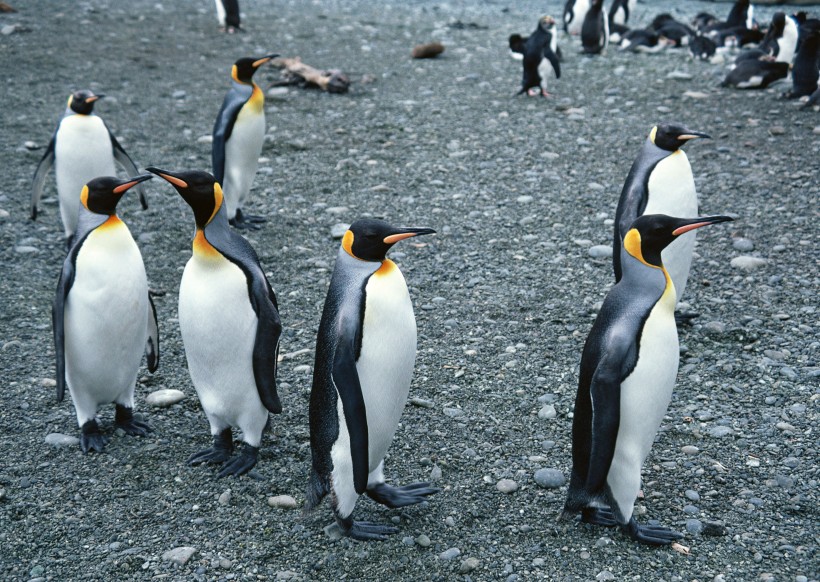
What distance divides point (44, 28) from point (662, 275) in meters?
10.2

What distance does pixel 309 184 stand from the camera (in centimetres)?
685

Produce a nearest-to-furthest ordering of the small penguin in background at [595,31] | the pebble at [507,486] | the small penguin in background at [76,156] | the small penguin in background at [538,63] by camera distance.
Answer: the pebble at [507,486] → the small penguin in background at [76,156] → the small penguin in background at [538,63] → the small penguin in background at [595,31]

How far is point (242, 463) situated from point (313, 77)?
6.39 metres

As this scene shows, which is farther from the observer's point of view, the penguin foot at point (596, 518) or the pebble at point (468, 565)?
the penguin foot at point (596, 518)

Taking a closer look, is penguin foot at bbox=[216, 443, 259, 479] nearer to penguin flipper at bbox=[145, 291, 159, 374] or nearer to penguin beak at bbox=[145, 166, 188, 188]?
penguin flipper at bbox=[145, 291, 159, 374]

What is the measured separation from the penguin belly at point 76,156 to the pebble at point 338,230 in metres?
1.51

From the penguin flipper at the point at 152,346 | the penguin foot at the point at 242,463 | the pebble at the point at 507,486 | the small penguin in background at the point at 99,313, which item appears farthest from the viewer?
the penguin flipper at the point at 152,346

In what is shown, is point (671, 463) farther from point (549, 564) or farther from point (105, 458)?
point (105, 458)

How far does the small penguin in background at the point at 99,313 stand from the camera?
367 centimetres

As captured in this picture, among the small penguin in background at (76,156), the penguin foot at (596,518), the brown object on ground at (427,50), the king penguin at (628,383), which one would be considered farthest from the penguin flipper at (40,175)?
the brown object on ground at (427,50)

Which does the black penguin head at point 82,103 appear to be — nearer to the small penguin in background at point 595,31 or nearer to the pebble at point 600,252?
the pebble at point 600,252

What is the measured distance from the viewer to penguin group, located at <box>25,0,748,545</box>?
301 cm

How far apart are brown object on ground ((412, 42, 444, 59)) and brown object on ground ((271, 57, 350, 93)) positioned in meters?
1.43

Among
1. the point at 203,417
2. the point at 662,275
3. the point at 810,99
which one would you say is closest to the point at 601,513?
the point at 662,275
